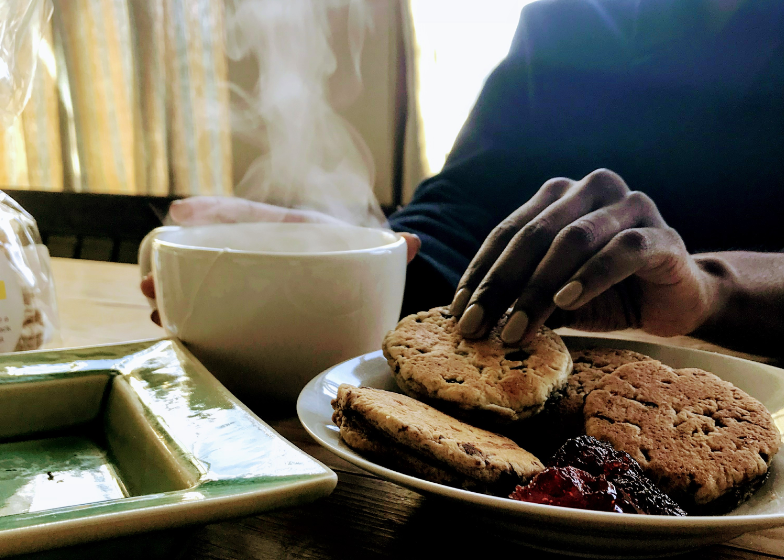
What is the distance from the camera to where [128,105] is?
305cm

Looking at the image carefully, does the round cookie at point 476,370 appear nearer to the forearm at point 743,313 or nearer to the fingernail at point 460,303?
the fingernail at point 460,303

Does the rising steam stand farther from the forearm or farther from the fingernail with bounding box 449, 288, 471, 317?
the forearm

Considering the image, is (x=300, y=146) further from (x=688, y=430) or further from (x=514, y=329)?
(x=688, y=430)

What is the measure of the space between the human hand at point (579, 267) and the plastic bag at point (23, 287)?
0.44m

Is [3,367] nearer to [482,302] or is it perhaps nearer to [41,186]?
[482,302]

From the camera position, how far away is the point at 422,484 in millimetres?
273

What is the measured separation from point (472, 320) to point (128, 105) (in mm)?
3135

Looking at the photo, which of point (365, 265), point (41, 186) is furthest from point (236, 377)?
point (41, 186)

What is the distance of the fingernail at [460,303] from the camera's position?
1.70 ft

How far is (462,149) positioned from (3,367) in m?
1.18

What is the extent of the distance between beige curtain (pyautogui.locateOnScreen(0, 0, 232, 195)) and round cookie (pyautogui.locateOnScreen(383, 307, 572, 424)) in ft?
8.35

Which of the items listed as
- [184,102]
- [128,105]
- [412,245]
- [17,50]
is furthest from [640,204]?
[128,105]

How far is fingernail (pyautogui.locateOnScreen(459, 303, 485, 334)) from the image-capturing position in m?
0.47

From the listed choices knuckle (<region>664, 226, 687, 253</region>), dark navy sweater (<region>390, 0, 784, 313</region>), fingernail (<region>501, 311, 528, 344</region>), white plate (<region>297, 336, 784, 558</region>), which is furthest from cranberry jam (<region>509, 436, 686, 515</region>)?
dark navy sweater (<region>390, 0, 784, 313</region>)
